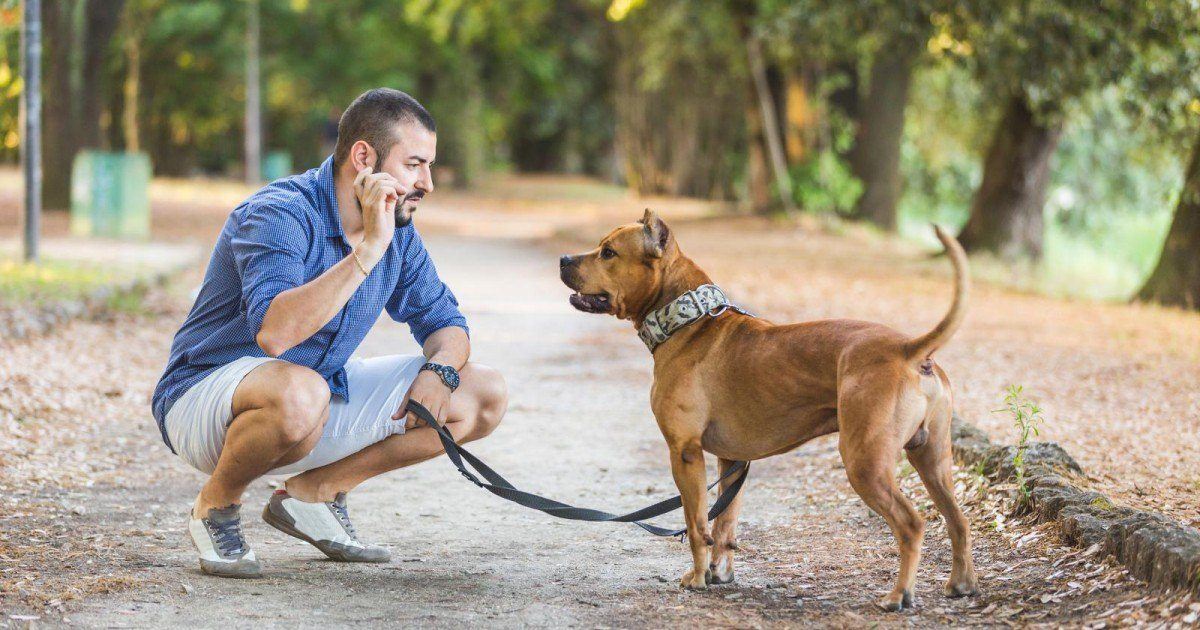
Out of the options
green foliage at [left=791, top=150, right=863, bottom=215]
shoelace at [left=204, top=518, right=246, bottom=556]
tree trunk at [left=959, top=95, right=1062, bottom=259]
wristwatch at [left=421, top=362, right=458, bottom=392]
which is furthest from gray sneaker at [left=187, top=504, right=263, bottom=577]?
green foliage at [left=791, top=150, right=863, bottom=215]

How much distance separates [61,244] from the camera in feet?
58.6

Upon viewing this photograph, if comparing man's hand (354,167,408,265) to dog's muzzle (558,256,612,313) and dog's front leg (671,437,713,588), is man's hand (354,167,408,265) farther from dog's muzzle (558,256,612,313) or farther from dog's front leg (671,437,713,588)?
dog's front leg (671,437,713,588)

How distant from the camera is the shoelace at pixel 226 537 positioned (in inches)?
195

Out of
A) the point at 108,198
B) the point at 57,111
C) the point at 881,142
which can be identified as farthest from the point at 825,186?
the point at 57,111

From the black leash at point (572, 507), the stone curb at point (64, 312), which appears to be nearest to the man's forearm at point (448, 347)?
the black leash at point (572, 507)

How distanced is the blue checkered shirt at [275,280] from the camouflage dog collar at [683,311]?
1.09m

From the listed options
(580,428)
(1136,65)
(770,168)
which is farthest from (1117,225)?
(580,428)

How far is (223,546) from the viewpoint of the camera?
4957mm

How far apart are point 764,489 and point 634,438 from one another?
1350 mm

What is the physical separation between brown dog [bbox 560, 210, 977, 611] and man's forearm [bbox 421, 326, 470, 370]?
638 millimetres

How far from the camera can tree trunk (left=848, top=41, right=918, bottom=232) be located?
2411 cm

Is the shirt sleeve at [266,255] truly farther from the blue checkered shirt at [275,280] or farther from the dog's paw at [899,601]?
the dog's paw at [899,601]

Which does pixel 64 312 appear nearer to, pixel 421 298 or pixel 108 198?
pixel 421 298

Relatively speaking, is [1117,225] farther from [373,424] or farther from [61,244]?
[373,424]
